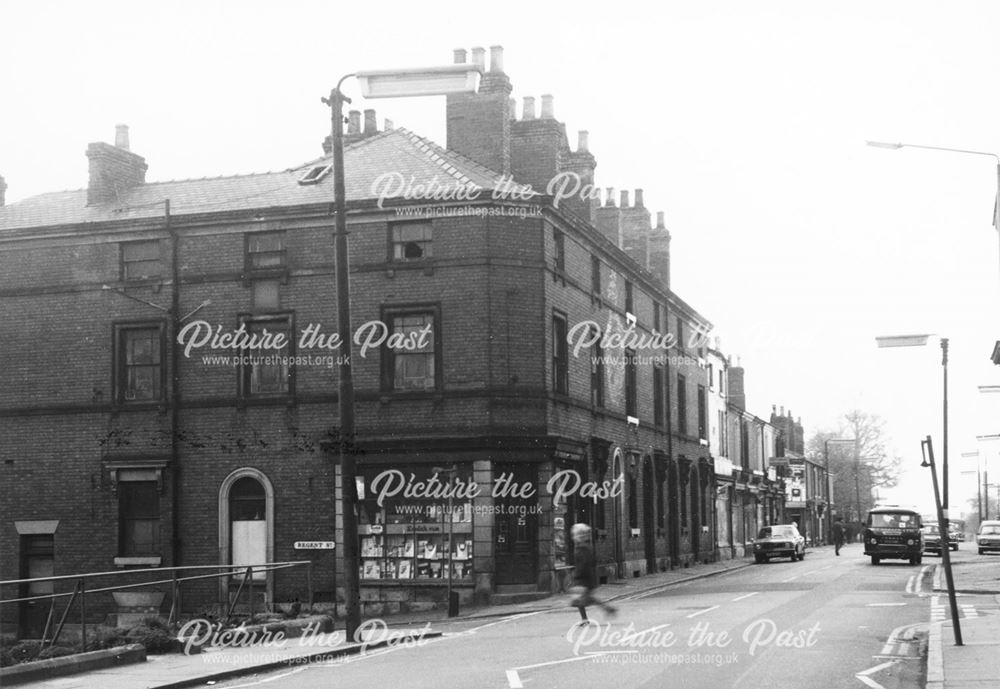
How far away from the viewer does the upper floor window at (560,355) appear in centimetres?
3319

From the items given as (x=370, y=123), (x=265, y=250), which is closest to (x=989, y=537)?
(x=370, y=123)

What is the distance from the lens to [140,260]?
3362cm

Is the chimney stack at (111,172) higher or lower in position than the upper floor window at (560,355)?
higher

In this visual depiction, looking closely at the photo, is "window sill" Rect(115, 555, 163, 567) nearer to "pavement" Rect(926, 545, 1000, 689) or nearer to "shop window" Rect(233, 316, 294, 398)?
"shop window" Rect(233, 316, 294, 398)

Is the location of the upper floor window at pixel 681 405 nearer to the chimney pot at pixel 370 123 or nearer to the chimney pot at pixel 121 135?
the chimney pot at pixel 370 123

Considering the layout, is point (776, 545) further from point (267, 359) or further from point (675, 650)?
point (675, 650)

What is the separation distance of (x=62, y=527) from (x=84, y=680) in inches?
734

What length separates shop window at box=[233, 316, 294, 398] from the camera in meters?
32.3

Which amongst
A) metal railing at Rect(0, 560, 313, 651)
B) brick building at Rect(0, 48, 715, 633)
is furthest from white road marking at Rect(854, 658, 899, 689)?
brick building at Rect(0, 48, 715, 633)

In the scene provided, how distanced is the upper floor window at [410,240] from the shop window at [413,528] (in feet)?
17.1

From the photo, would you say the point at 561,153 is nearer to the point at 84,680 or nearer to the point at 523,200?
the point at 523,200

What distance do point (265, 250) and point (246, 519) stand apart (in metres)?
6.74

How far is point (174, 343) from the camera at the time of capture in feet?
108

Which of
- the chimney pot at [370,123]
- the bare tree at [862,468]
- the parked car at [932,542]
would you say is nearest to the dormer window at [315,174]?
the chimney pot at [370,123]
